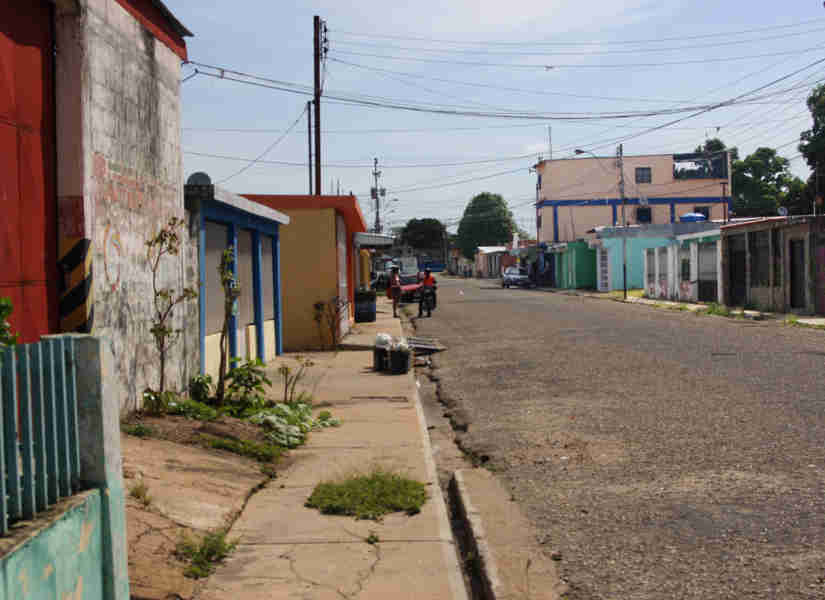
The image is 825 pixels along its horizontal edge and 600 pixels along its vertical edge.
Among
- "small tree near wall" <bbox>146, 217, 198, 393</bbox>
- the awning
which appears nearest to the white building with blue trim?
"small tree near wall" <bbox>146, 217, 198, 393</bbox>

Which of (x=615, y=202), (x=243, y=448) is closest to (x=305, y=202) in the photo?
(x=243, y=448)

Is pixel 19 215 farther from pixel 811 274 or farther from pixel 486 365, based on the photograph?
pixel 811 274

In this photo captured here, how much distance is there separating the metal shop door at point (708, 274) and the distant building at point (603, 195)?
143ft

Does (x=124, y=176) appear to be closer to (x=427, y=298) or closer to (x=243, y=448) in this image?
(x=243, y=448)

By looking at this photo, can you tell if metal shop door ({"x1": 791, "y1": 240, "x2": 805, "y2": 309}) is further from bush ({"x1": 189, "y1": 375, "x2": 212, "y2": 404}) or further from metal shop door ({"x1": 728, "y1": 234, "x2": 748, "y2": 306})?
bush ({"x1": 189, "y1": 375, "x2": 212, "y2": 404})

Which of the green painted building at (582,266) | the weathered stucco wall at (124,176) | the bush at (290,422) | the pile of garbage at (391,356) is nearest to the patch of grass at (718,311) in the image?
the pile of garbage at (391,356)

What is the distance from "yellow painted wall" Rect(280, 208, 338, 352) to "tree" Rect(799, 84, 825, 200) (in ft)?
143

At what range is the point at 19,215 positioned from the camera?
21.4 ft

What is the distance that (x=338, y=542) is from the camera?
221 inches

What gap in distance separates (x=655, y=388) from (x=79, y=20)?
836cm

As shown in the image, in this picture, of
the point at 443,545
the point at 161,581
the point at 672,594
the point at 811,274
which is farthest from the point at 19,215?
the point at 811,274

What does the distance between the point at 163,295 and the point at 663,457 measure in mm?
5185

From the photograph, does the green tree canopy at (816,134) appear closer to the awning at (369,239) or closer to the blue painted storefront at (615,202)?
the blue painted storefront at (615,202)

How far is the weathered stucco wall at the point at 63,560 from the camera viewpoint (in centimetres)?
301
